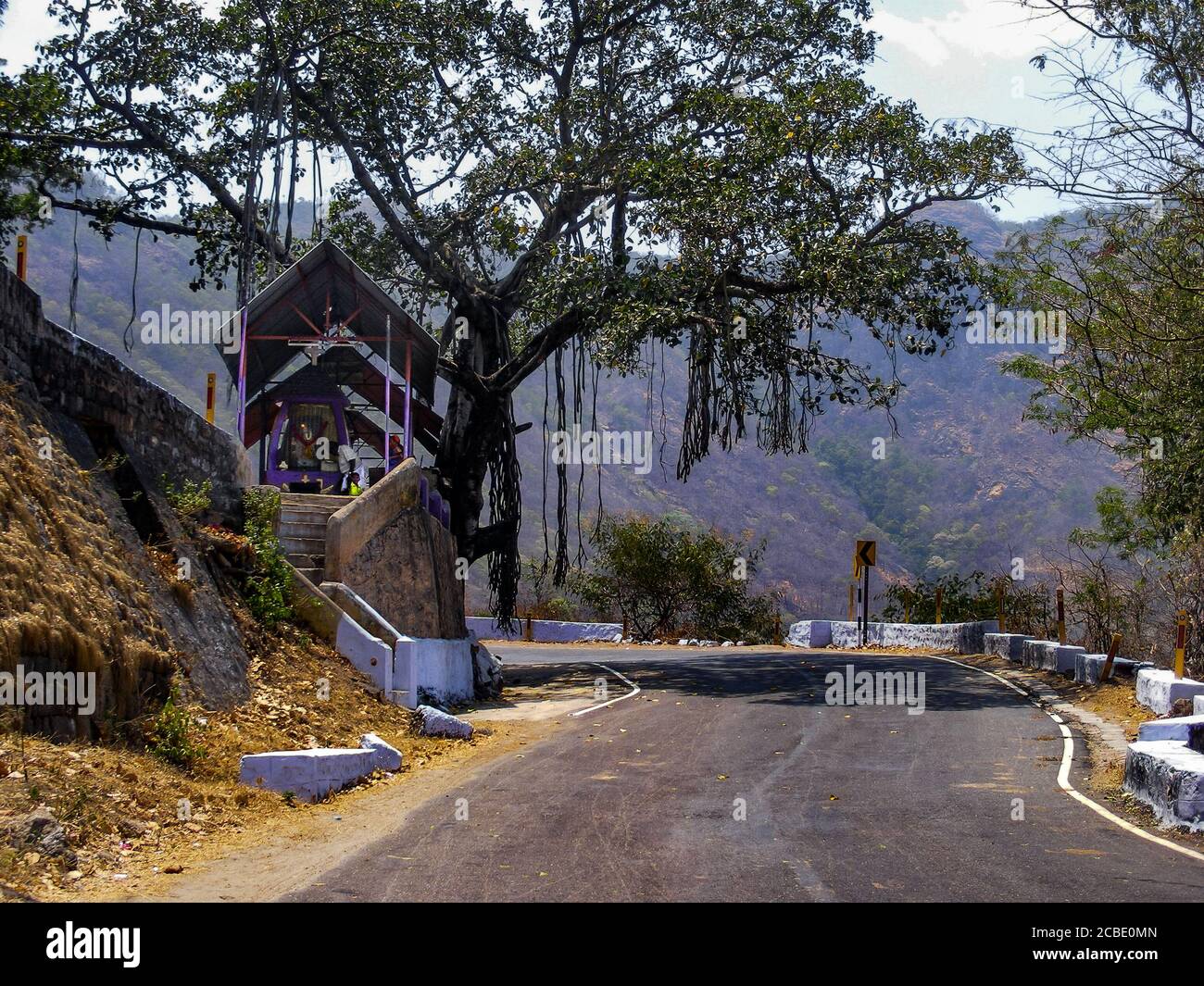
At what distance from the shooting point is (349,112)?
26734 millimetres

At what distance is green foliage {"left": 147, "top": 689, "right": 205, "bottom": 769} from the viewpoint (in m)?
10.4

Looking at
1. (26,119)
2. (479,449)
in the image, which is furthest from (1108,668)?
(26,119)

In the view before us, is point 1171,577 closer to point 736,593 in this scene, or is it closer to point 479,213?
point 479,213

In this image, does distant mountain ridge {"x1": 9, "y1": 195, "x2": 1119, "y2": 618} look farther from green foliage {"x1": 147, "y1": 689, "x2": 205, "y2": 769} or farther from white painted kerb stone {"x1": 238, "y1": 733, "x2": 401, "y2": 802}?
green foliage {"x1": 147, "y1": 689, "x2": 205, "y2": 769}

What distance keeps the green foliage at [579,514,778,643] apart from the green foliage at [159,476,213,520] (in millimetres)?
28766

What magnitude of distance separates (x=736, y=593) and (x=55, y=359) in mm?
32861

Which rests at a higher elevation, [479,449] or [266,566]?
[479,449]

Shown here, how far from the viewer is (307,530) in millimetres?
18703

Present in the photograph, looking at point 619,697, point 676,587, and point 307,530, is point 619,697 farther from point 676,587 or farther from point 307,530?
point 676,587

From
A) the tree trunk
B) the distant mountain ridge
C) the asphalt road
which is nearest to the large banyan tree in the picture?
the tree trunk

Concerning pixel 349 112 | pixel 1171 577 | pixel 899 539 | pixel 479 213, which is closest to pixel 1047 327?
pixel 1171 577

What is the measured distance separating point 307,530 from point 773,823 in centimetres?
1090

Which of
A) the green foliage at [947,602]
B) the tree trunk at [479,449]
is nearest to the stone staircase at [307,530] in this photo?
the tree trunk at [479,449]

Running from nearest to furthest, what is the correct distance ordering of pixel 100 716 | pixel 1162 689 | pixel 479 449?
1. pixel 100 716
2. pixel 1162 689
3. pixel 479 449
